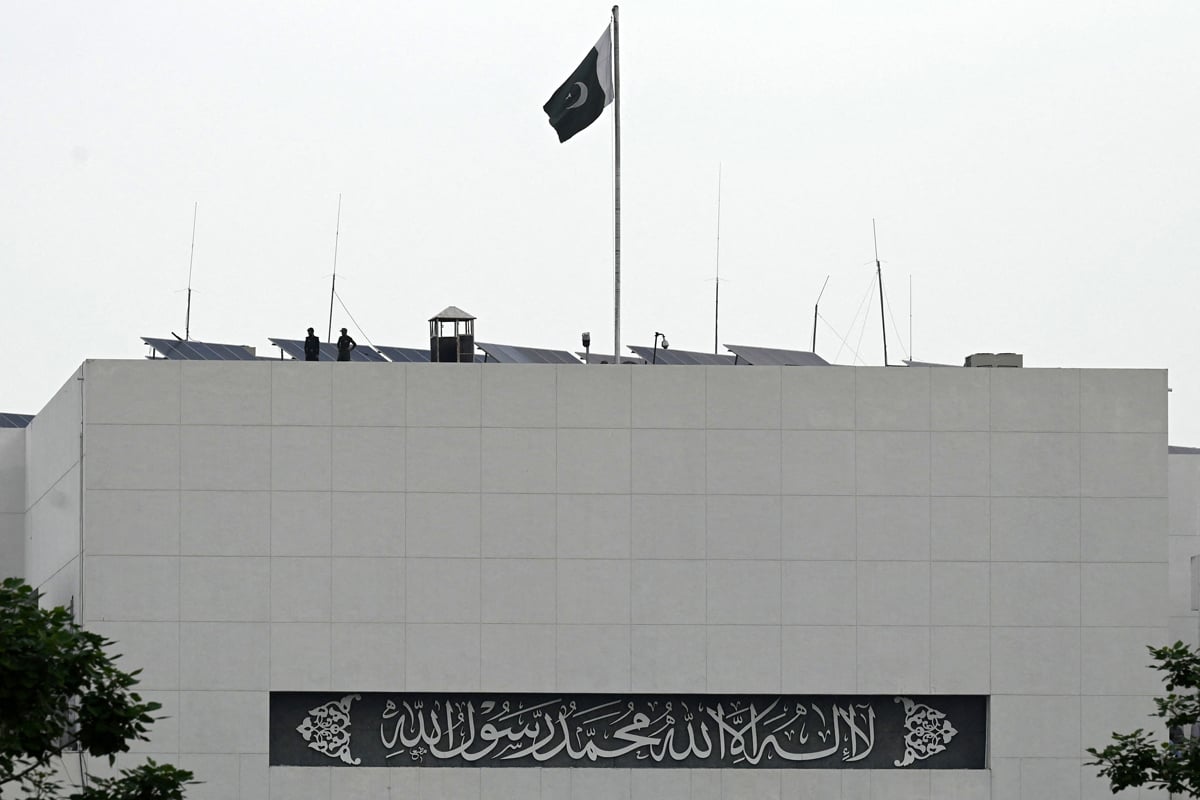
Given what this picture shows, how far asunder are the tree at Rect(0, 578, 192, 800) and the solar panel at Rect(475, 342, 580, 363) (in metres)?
17.7

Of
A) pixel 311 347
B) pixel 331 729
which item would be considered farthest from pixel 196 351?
pixel 331 729

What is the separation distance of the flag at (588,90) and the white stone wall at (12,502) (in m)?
14.1

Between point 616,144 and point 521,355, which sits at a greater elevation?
point 616,144

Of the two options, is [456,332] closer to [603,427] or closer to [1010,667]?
[603,427]

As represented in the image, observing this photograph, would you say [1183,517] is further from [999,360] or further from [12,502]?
[12,502]

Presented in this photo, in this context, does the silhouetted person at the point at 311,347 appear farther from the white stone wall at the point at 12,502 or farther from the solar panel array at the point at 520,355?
the white stone wall at the point at 12,502

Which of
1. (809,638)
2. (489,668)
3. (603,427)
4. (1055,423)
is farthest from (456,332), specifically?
(1055,423)

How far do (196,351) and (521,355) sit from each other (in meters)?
6.42

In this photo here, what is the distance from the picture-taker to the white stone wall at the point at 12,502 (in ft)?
130

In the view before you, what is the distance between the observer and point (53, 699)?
59.1ft

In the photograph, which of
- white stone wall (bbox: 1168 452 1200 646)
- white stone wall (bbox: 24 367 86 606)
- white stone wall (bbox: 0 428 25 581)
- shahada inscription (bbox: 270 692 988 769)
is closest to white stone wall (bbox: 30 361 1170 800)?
shahada inscription (bbox: 270 692 988 769)

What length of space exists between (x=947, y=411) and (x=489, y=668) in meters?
9.59

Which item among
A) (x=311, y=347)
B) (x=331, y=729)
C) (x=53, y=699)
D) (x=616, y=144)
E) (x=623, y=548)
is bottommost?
(x=331, y=729)

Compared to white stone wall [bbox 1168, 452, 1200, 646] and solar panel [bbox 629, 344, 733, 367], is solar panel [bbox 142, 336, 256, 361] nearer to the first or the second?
solar panel [bbox 629, 344, 733, 367]
